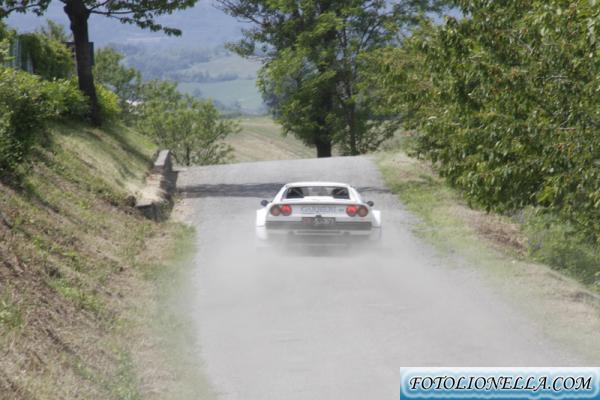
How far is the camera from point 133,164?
25.1 m

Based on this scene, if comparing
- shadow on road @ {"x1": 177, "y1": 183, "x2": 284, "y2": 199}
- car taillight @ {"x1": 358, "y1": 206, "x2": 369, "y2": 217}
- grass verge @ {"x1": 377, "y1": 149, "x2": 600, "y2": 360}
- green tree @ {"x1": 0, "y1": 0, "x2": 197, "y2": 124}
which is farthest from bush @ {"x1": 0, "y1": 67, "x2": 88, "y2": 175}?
green tree @ {"x1": 0, "y1": 0, "x2": 197, "y2": 124}

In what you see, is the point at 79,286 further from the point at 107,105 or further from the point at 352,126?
the point at 352,126

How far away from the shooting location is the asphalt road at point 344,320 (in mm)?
8812

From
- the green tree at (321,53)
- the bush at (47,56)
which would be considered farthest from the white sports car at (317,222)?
the green tree at (321,53)

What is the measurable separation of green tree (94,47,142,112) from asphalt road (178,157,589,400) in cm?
6239

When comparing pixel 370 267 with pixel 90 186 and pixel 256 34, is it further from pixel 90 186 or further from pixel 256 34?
pixel 256 34

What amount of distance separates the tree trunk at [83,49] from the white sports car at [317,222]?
43.6 feet

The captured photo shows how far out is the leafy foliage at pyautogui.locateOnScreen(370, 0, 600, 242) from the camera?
10.8m

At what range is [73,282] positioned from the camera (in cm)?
1143

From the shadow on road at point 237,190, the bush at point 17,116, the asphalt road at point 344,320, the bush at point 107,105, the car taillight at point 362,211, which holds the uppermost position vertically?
the bush at point 17,116

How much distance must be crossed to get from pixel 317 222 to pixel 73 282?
486 cm

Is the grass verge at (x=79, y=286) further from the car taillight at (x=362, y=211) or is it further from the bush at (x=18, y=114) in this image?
the car taillight at (x=362, y=211)

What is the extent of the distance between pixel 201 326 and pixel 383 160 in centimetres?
2245

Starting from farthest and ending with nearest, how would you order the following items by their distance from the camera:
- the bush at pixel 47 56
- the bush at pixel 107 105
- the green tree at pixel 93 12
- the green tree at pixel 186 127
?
the green tree at pixel 186 127 → the bush at pixel 47 56 → the bush at pixel 107 105 → the green tree at pixel 93 12
